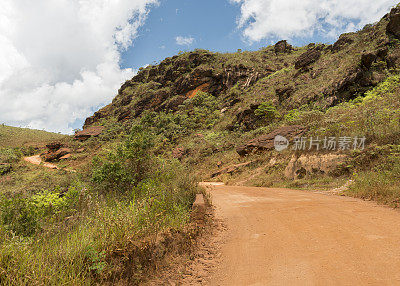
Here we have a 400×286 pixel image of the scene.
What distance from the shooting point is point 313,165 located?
9.75m

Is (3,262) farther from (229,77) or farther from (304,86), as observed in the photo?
(229,77)

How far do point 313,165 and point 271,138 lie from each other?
19.6 ft

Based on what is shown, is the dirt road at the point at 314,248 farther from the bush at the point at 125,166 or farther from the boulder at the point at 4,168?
the boulder at the point at 4,168

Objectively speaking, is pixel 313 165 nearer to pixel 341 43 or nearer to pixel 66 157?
pixel 341 43

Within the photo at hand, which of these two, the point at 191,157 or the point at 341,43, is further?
the point at 341,43

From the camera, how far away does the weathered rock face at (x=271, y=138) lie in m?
13.6

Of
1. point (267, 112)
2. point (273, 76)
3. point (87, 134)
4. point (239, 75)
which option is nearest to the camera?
point (267, 112)

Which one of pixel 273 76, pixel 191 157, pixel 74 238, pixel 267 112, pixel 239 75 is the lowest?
pixel 74 238

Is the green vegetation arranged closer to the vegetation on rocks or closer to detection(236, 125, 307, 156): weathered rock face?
the vegetation on rocks

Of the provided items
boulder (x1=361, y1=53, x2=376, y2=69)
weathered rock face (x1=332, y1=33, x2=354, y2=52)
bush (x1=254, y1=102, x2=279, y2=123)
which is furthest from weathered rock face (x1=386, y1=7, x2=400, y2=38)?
bush (x1=254, y1=102, x2=279, y2=123)

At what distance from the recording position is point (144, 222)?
10.5 ft

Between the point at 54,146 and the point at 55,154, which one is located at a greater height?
the point at 54,146

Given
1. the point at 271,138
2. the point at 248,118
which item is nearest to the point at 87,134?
the point at 248,118

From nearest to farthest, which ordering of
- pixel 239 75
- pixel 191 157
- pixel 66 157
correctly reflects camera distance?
pixel 191 157
pixel 66 157
pixel 239 75
